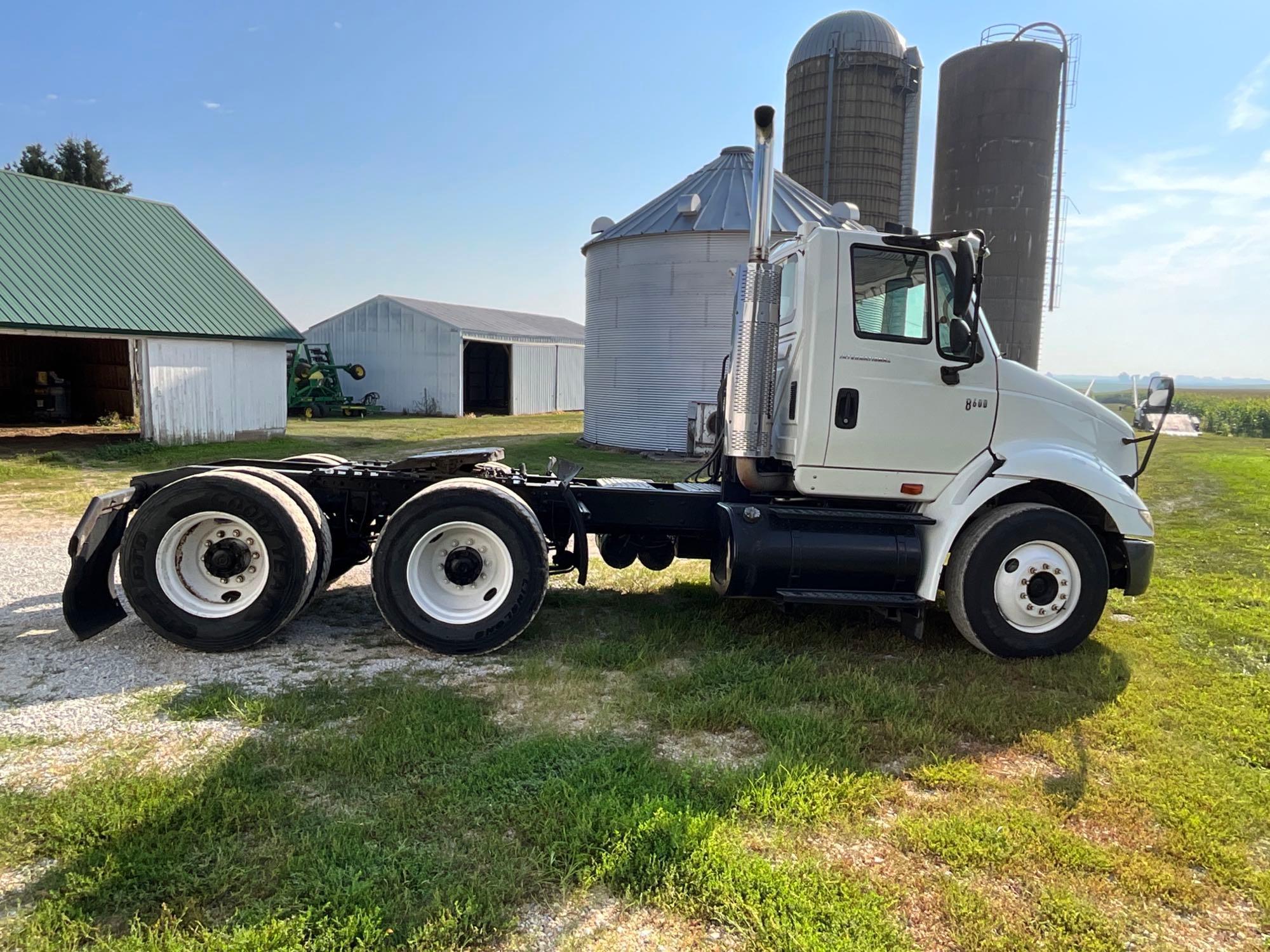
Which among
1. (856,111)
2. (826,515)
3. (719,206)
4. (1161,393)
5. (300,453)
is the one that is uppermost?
(856,111)

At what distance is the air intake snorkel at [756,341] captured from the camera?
573 cm

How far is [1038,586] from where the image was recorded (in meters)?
5.82

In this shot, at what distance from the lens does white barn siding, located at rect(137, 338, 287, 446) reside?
59.5 feet

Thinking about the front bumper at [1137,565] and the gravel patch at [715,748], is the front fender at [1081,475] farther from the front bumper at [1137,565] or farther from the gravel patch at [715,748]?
the gravel patch at [715,748]

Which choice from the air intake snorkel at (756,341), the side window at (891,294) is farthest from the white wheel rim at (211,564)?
the side window at (891,294)

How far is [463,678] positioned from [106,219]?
21.0 meters

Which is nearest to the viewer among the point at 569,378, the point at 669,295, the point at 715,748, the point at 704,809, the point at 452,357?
the point at 704,809

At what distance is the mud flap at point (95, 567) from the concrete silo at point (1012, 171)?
69.2 ft

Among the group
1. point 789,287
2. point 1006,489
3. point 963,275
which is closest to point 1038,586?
point 1006,489

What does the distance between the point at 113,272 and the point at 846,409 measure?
1946 cm

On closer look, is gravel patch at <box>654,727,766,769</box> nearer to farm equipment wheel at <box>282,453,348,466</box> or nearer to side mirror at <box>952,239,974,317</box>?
side mirror at <box>952,239,974,317</box>

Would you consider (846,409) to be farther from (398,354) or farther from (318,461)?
(398,354)

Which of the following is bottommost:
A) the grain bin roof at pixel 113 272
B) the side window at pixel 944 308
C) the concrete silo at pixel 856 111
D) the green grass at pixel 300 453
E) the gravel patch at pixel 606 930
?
the gravel patch at pixel 606 930

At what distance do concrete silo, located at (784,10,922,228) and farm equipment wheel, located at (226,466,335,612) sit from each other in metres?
20.3
